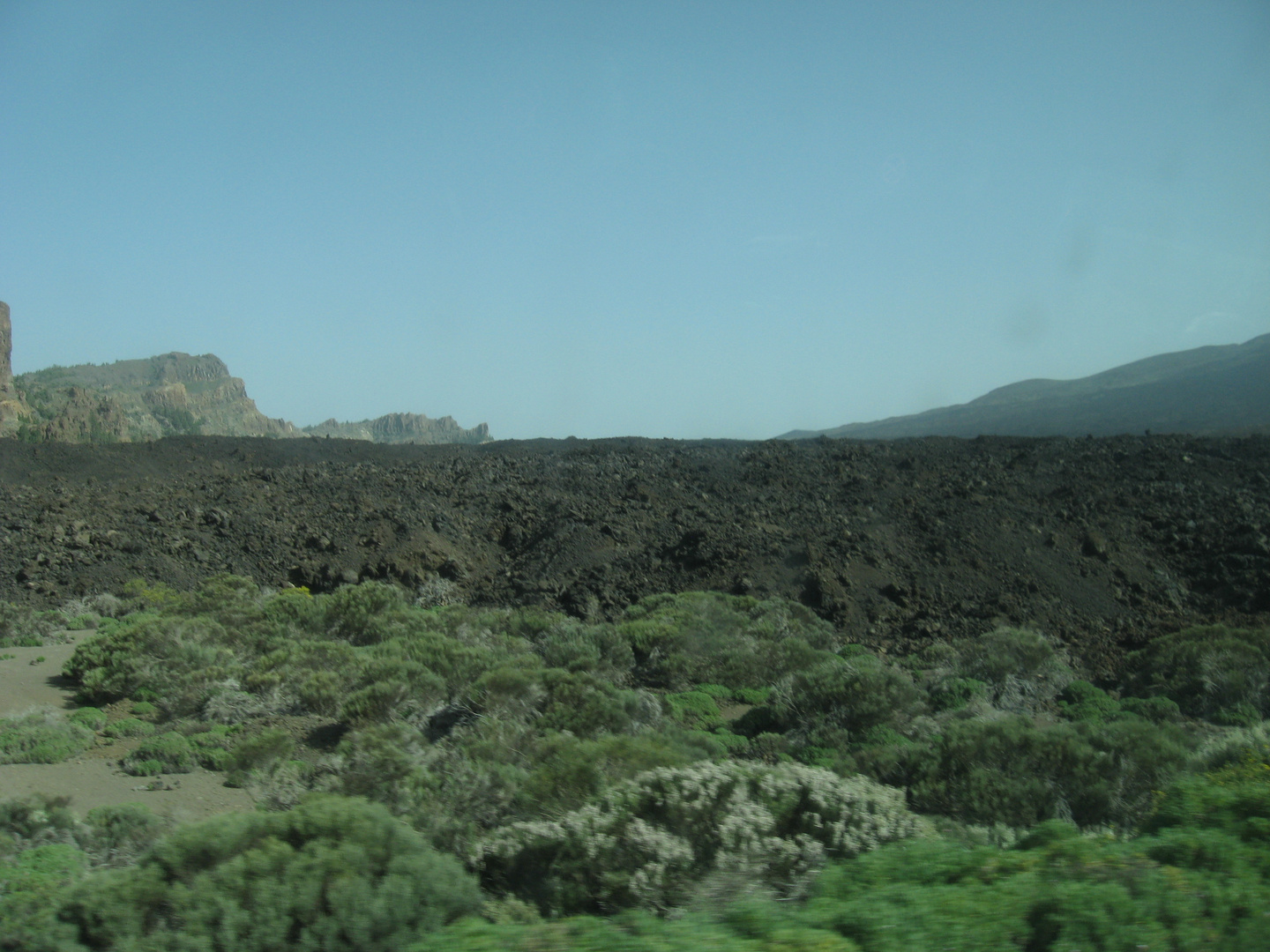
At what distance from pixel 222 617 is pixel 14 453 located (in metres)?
23.4

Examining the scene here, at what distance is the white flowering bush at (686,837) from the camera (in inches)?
214

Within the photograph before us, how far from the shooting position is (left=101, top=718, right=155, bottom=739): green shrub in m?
11.4

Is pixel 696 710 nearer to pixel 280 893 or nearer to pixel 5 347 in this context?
pixel 280 893

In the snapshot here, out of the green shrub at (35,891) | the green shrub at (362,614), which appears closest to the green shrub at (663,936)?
the green shrub at (35,891)

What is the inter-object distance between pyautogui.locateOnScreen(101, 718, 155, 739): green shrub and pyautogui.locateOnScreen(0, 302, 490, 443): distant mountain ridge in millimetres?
44092

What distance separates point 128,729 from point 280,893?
27.7ft

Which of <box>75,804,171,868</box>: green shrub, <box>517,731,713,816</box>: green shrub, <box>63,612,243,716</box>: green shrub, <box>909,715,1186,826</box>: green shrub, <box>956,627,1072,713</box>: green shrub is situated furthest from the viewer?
<box>956,627,1072,713</box>: green shrub

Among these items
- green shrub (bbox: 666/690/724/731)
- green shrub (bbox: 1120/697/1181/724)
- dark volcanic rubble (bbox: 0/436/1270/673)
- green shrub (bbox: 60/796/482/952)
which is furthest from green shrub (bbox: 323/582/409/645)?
green shrub (bbox: 1120/697/1181/724)

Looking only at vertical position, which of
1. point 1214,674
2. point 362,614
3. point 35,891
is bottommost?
point 1214,674

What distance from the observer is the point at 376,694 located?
11141mm

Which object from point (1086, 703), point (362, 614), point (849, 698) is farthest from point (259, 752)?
point (1086, 703)

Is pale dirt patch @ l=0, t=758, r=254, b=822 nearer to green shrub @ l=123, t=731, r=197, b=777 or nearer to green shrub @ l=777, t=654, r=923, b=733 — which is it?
green shrub @ l=123, t=731, r=197, b=777

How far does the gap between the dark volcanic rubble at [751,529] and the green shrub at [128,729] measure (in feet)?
32.3

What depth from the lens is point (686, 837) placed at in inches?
229
